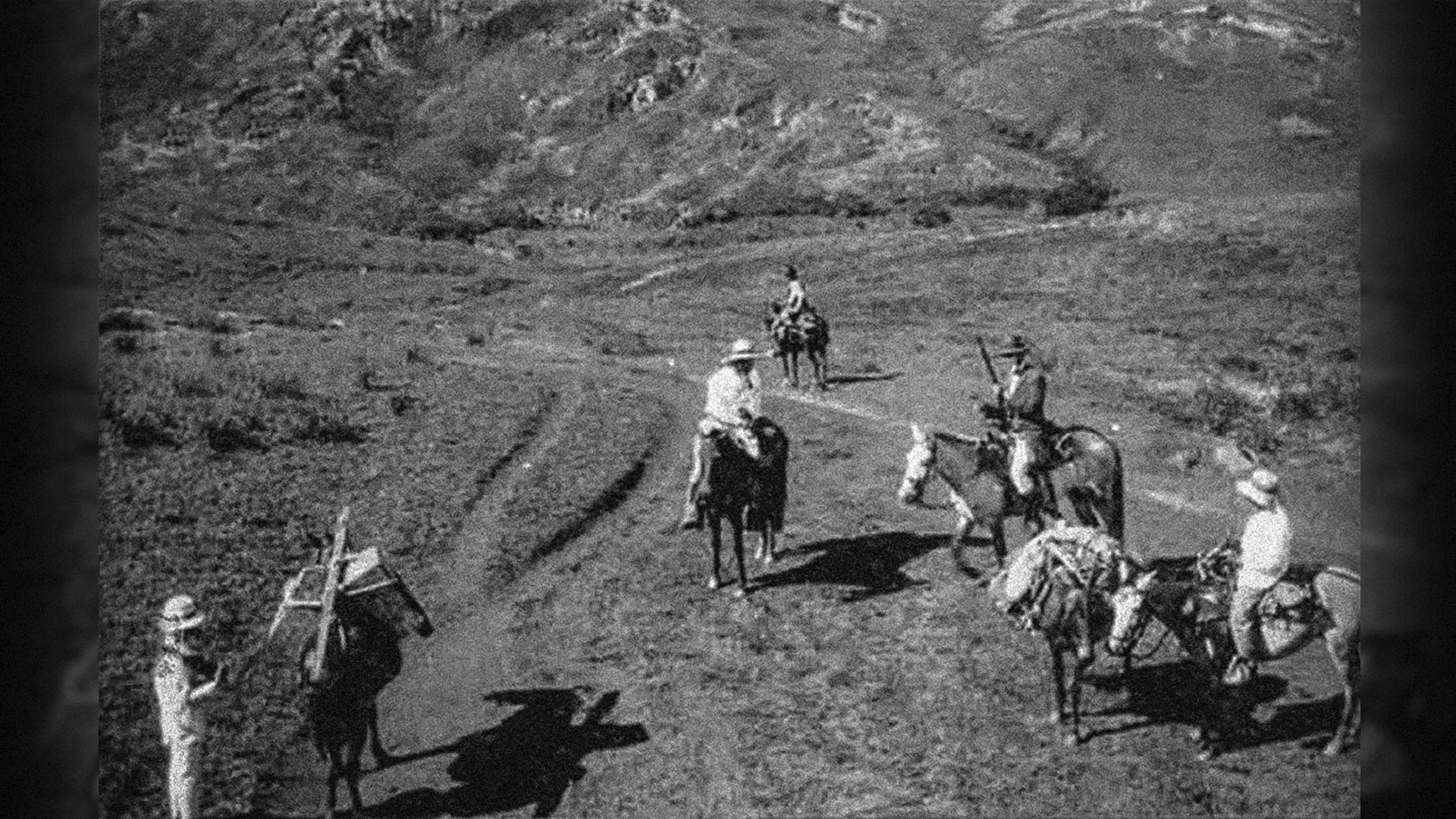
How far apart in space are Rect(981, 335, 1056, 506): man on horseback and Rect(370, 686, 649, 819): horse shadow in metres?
5.02

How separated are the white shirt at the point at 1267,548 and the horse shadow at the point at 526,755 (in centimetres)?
530

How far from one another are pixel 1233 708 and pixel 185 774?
8.45 meters

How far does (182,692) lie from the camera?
8.09 meters

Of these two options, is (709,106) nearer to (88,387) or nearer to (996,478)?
(996,478)

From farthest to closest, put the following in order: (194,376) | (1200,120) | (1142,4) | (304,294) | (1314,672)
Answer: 1. (304,294)
2. (1200,120)
3. (194,376)
4. (1142,4)
5. (1314,672)

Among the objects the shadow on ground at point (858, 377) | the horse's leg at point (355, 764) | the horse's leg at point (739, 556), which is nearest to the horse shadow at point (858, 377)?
the shadow on ground at point (858, 377)

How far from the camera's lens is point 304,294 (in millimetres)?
29688

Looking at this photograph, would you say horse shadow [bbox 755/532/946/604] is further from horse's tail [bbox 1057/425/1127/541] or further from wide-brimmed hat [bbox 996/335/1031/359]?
wide-brimmed hat [bbox 996/335/1031/359]

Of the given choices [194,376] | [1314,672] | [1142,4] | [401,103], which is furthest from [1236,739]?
[401,103]

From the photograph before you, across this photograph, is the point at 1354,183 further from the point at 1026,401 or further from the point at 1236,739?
the point at 1236,739

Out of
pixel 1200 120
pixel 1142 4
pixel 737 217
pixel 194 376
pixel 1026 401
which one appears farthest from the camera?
pixel 737 217

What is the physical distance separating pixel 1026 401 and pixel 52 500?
31.7ft

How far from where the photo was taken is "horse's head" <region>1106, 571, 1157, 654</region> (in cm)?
935

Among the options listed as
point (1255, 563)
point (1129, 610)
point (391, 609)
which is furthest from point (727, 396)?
point (1255, 563)
